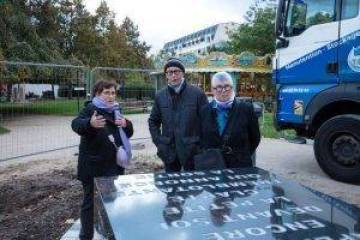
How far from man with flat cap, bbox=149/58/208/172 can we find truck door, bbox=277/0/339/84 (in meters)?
3.87

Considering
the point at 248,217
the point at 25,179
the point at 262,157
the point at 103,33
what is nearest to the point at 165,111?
the point at 248,217

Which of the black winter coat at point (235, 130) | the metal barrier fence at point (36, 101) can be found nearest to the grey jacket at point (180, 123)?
the black winter coat at point (235, 130)

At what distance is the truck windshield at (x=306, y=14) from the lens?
783 cm

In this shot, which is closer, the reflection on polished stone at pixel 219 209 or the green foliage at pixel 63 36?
the reflection on polished stone at pixel 219 209

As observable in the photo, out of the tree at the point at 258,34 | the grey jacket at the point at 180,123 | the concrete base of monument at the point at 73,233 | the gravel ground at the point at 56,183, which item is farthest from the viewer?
the tree at the point at 258,34

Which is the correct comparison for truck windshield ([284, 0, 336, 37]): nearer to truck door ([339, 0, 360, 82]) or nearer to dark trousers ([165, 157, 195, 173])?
truck door ([339, 0, 360, 82])

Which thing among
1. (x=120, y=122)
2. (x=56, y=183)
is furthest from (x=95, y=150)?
(x=56, y=183)

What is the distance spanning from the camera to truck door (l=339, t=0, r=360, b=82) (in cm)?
739

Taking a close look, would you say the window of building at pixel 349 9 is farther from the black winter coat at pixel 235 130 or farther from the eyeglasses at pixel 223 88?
the eyeglasses at pixel 223 88

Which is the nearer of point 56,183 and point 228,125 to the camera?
point 228,125

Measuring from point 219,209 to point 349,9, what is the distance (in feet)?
18.7

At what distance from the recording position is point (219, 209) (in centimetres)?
280

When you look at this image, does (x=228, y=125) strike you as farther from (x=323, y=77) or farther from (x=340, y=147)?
(x=323, y=77)

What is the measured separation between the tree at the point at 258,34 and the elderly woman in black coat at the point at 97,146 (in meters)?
31.2
